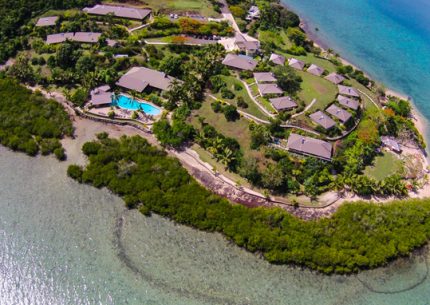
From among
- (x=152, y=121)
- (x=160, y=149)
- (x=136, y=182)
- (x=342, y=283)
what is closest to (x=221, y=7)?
(x=152, y=121)

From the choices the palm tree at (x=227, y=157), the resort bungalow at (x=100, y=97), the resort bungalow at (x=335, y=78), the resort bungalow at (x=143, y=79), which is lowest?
the resort bungalow at (x=100, y=97)

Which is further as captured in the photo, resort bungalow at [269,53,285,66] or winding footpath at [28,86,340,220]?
resort bungalow at [269,53,285,66]

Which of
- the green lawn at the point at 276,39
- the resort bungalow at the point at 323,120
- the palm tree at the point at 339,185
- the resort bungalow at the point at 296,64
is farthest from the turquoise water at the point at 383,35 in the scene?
the palm tree at the point at 339,185

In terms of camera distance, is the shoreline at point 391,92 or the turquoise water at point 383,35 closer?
the shoreline at point 391,92

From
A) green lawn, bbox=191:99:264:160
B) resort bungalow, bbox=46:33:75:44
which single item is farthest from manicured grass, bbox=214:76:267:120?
resort bungalow, bbox=46:33:75:44

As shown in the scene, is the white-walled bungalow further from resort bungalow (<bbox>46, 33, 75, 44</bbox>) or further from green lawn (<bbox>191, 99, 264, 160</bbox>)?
resort bungalow (<bbox>46, 33, 75, 44</bbox>)

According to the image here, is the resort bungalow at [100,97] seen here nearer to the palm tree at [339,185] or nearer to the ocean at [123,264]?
the ocean at [123,264]
